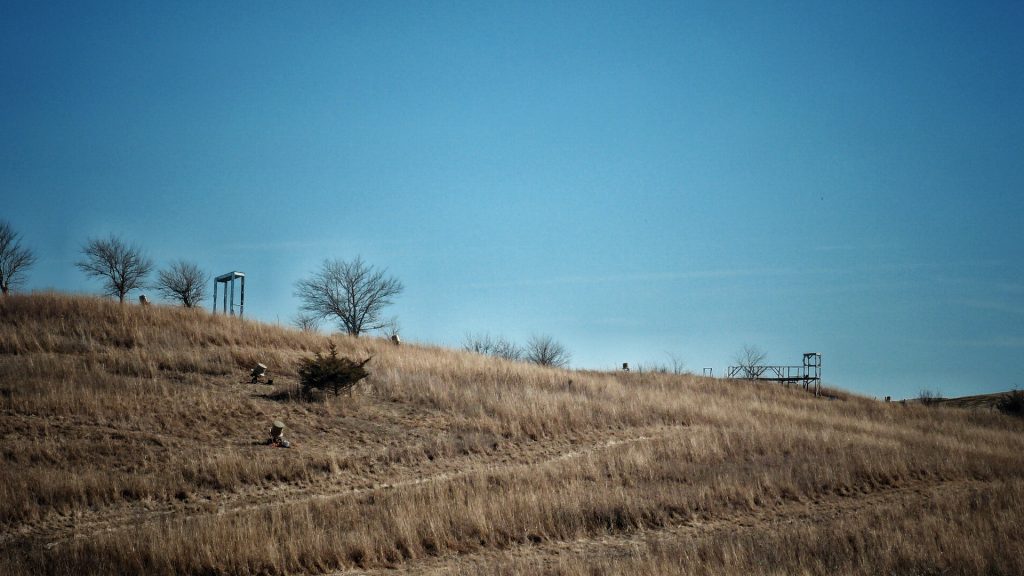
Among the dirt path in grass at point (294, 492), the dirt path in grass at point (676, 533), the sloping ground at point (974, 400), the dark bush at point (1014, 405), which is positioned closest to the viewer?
the dirt path in grass at point (676, 533)

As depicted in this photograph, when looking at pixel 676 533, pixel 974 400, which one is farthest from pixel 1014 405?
pixel 676 533

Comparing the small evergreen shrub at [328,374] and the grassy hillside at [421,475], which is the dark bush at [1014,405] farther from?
the small evergreen shrub at [328,374]

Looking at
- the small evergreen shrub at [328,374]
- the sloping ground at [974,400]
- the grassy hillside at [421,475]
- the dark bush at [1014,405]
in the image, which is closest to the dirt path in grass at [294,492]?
the grassy hillside at [421,475]

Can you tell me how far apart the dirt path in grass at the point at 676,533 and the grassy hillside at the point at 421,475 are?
2.8 inches

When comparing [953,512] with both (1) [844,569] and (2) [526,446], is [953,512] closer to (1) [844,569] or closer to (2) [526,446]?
(1) [844,569]

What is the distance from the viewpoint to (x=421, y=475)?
15.9 metres

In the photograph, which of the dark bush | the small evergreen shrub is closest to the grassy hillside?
the small evergreen shrub

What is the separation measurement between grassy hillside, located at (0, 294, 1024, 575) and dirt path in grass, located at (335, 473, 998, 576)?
0.07m

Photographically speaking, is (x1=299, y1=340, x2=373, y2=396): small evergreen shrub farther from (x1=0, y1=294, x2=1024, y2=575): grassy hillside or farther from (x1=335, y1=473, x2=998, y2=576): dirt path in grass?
(x1=335, y1=473, x2=998, y2=576): dirt path in grass

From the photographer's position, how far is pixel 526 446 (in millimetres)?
18797

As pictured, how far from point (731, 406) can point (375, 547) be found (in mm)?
21086

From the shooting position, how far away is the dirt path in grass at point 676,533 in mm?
10602

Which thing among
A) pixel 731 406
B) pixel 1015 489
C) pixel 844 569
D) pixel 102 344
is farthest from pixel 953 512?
pixel 102 344

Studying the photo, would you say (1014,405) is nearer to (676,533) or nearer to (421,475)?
(676,533)
